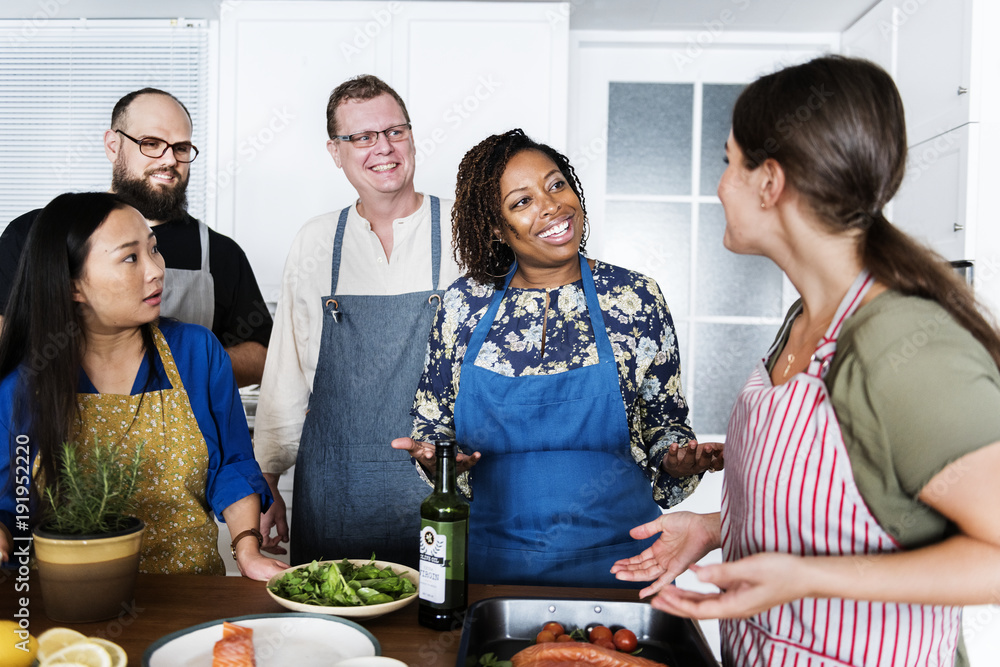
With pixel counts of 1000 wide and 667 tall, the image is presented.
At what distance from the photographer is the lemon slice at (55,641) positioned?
2.94 feet

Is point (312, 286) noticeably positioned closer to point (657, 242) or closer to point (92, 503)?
point (92, 503)

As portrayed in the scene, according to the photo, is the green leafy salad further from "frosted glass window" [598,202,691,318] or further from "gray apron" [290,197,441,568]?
"frosted glass window" [598,202,691,318]

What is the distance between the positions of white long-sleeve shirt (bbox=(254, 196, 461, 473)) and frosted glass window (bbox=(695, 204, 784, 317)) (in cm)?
159

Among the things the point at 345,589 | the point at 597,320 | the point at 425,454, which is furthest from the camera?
the point at 597,320

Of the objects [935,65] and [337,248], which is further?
[935,65]

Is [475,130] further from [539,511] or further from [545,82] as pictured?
[539,511]

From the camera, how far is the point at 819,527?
861 millimetres

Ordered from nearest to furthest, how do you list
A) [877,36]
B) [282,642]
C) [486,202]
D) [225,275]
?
[282,642], [486,202], [225,275], [877,36]

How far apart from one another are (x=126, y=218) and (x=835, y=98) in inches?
51.6

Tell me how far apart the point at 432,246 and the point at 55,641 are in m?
1.38

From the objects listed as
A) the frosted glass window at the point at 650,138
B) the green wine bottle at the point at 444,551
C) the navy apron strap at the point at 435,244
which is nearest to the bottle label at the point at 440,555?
the green wine bottle at the point at 444,551

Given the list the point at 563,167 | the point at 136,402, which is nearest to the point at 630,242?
the point at 563,167

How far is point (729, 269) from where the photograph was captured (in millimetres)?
3340

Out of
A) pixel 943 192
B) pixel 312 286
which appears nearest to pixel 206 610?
pixel 312 286
